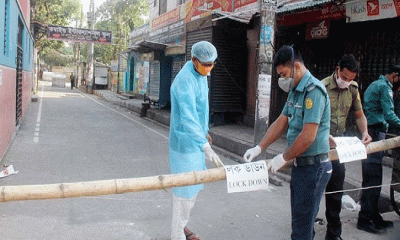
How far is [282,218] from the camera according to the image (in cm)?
477

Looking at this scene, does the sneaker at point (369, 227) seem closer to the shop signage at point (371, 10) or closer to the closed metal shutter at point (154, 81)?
the shop signage at point (371, 10)

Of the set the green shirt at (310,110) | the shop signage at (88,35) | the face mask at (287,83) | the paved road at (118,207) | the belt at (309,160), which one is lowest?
the paved road at (118,207)

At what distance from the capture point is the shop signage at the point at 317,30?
27.8 feet

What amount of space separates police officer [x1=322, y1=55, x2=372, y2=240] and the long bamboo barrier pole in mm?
1600

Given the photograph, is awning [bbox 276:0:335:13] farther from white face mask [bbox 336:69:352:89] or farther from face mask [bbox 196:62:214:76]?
face mask [bbox 196:62:214:76]

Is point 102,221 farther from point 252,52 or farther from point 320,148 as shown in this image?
point 252,52

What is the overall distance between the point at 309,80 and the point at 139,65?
77.1 ft

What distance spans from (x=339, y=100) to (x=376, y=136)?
744 millimetres

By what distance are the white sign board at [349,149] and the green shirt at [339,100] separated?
448mm

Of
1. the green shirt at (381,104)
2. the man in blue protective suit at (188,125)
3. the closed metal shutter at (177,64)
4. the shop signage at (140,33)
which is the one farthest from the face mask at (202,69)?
the shop signage at (140,33)

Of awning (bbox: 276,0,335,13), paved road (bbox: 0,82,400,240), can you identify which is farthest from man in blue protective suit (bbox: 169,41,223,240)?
awning (bbox: 276,0,335,13)

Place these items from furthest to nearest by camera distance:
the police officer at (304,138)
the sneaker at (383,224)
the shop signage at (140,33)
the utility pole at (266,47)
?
the shop signage at (140,33) < the utility pole at (266,47) < the sneaker at (383,224) < the police officer at (304,138)

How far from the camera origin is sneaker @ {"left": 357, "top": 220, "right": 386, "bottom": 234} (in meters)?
4.13

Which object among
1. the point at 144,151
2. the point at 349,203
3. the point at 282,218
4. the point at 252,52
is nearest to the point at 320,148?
the point at 282,218
